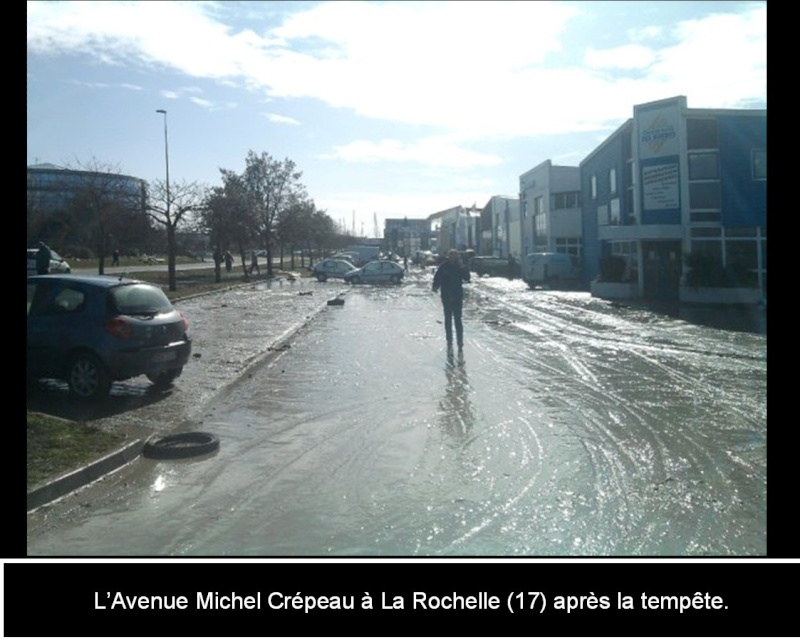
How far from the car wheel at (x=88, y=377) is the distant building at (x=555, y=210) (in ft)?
142

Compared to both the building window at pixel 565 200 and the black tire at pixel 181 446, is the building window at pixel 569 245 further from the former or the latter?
the black tire at pixel 181 446

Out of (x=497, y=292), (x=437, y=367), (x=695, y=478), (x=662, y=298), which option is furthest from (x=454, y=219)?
(x=695, y=478)

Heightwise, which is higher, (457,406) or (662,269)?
(662,269)

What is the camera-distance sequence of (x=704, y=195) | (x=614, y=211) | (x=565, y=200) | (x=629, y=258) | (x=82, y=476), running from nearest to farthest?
(x=82, y=476), (x=704, y=195), (x=629, y=258), (x=614, y=211), (x=565, y=200)

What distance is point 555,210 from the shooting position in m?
56.5

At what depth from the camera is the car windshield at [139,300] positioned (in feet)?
36.9

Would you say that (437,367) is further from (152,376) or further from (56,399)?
(56,399)

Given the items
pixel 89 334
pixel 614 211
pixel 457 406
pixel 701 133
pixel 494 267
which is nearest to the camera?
pixel 89 334

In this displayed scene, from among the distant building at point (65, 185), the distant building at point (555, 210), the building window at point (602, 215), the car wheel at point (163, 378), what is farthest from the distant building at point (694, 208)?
the car wheel at point (163, 378)

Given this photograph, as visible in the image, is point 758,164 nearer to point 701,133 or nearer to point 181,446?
point 701,133

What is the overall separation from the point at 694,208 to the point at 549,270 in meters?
14.4

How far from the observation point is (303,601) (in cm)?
493

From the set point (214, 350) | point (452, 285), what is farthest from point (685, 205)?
point (214, 350)
